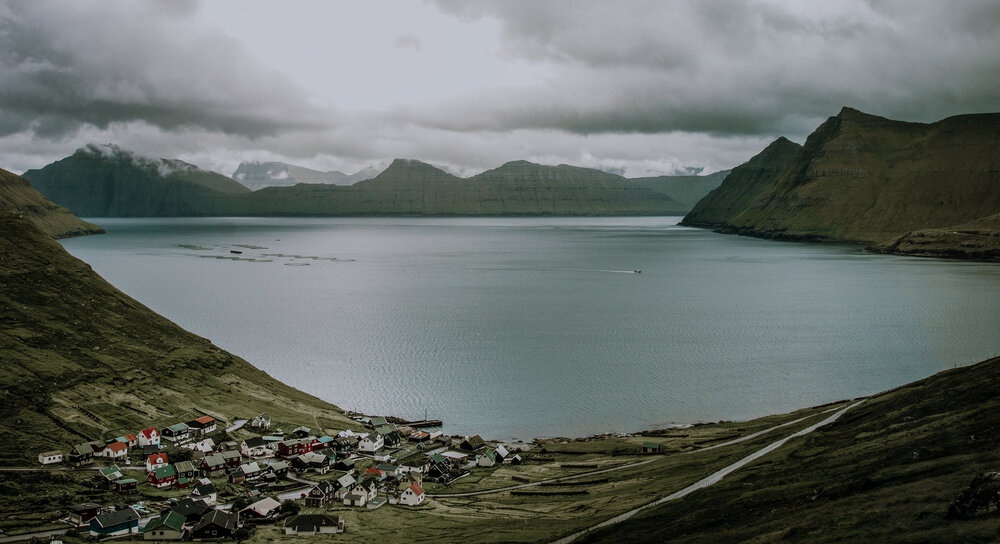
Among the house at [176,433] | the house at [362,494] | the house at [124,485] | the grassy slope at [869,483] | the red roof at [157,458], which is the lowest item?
the house at [362,494]

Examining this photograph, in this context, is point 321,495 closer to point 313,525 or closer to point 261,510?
point 261,510

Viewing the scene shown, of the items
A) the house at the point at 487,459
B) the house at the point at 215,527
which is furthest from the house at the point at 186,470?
the house at the point at 487,459

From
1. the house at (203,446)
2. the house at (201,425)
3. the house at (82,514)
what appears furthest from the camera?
the house at (201,425)

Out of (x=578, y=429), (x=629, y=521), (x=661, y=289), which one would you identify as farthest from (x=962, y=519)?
(x=661, y=289)

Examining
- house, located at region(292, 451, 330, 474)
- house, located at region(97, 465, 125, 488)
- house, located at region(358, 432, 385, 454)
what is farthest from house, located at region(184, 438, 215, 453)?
house, located at region(358, 432, 385, 454)

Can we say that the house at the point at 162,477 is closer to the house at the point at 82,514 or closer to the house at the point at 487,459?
the house at the point at 82,514

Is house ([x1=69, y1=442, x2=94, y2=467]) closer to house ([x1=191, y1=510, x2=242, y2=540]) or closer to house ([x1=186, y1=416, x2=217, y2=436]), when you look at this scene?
house ([x1=186, y1=416, x2=217, y2=436])

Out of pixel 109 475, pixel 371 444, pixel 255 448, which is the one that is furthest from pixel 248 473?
pixel 371 444

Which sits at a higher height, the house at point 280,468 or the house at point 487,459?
the house at point 487,459
